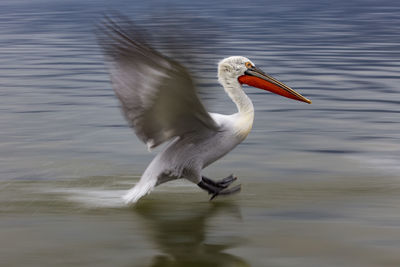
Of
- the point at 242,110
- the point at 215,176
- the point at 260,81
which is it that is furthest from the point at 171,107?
the point at 215,176

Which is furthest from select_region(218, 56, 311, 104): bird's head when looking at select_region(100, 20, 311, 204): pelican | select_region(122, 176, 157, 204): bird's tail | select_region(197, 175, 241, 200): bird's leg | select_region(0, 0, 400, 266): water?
select_region(122, 176, 157, 204): bird's tail

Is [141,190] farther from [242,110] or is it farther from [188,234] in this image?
[242,110]

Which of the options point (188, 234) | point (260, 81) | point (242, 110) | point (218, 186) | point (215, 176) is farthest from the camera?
point (215, 176)

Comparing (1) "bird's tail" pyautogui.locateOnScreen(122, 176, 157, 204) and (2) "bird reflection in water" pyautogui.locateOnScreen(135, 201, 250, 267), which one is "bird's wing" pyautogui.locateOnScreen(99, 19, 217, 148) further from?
(2) "bird reflection in water" pyautogui.locateOnScreen(135, 201, 250, 267)

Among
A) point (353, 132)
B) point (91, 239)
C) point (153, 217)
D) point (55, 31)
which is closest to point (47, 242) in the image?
point (91, 239)

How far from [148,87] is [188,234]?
111cm

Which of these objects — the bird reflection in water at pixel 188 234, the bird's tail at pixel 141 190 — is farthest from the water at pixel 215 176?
the bird's tail at pixel 141 190

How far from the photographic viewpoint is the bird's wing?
5214 millimetres

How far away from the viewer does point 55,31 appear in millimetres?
24516

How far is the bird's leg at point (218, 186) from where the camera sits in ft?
20.9

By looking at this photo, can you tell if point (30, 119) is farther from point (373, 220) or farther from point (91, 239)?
point (373, 220)

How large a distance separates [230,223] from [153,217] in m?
0.63

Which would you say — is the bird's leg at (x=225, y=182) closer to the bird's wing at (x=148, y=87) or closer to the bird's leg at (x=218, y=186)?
the bird's leg at (x=218, y=186)

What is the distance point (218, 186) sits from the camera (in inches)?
258
